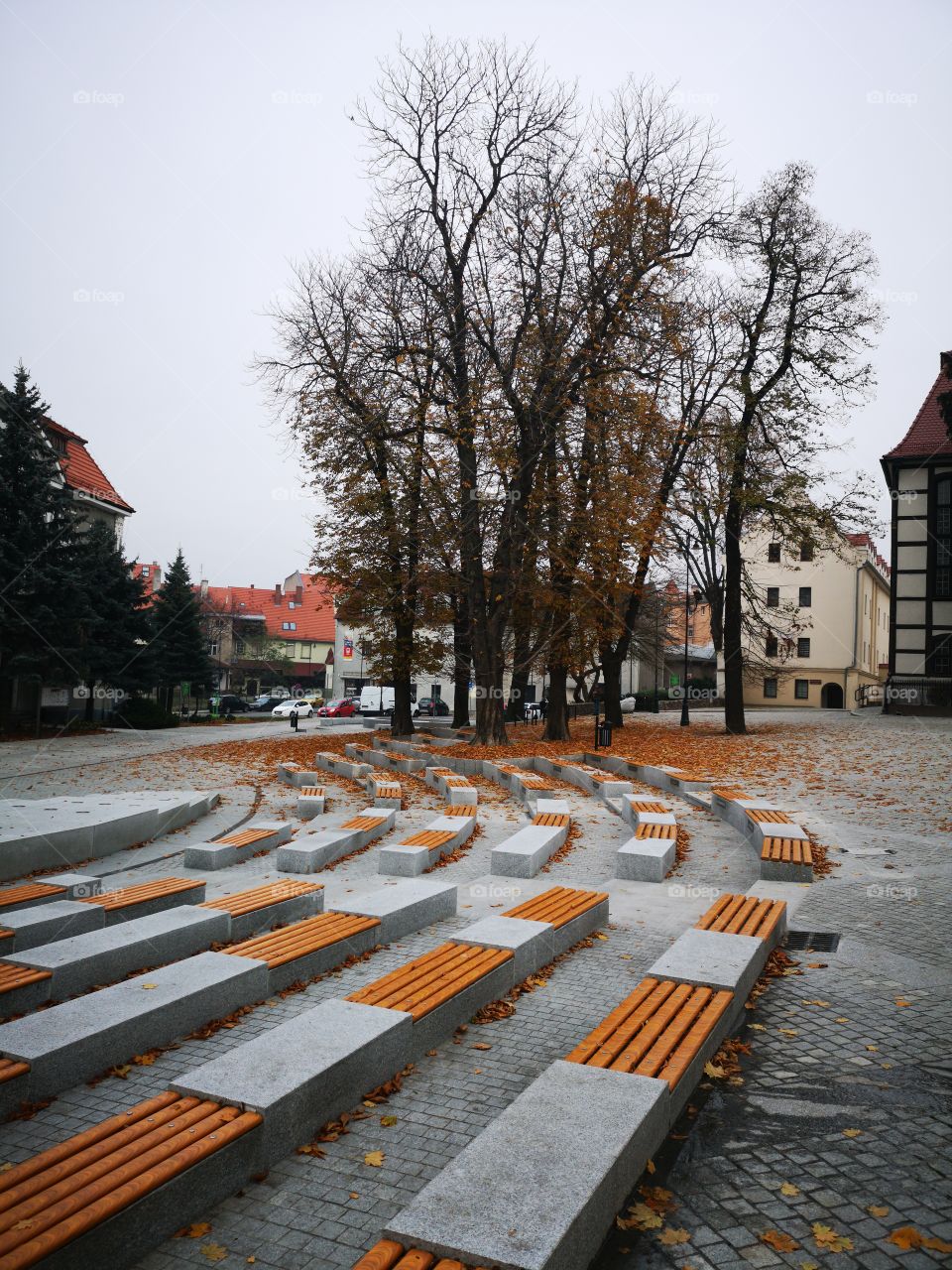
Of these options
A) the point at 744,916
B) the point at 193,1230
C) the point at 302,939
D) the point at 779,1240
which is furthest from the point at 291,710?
the point at 779,1240

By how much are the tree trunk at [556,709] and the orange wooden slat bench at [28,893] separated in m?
21.4

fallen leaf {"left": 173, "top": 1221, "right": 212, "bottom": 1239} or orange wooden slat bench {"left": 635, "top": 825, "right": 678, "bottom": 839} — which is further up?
orange wooden slat bench {"left": 635, "top": 825, "right": 678, "bottom": 839}

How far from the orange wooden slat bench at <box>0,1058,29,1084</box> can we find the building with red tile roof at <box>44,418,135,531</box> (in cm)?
3642

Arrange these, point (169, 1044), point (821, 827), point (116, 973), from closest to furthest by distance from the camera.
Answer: point (169, 1044)
point (116, 973)
point (821, 827)

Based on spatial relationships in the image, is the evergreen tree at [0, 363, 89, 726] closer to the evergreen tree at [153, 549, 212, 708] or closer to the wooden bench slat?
the evergreen tree at [153, 549, 212, 708]

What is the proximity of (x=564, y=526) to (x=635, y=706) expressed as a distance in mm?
33468

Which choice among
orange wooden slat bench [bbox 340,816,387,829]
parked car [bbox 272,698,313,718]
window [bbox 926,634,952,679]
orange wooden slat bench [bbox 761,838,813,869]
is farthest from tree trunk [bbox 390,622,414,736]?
parked car [bbox 272,698,313,718]

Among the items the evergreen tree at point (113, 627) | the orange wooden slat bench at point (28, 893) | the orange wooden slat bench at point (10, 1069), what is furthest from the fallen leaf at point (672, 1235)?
the evergreen tree at point (113, 627)

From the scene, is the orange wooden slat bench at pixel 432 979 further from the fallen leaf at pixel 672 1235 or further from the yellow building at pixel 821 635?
the yellow building at pixel 821 635

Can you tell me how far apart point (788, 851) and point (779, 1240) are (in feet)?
21.9

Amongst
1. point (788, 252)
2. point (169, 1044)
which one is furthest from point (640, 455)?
point (169, 1044)

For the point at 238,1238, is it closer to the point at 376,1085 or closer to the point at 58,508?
the point at 376,1085

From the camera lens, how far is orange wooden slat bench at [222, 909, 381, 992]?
22.2ft

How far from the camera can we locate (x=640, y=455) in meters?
26.0
